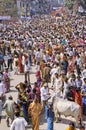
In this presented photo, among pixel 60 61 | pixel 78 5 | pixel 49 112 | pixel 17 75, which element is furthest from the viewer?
pixel 78 5

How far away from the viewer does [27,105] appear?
13578mm

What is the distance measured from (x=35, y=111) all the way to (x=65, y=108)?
0.98 metres

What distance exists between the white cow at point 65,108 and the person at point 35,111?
2.74 ft

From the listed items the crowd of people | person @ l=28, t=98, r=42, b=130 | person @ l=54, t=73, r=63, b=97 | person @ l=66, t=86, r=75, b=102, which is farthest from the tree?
person @ l=28, t=98, r=42, b=130

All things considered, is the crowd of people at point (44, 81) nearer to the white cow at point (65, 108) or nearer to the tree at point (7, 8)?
the white cow at point (65, 108)

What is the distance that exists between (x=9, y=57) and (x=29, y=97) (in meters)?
8.54

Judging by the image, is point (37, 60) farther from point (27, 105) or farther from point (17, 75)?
point (27, 105)

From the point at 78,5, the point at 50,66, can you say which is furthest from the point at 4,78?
the point at 78,5

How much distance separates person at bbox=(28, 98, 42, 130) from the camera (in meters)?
12.8

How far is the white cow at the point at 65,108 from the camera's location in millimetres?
13156

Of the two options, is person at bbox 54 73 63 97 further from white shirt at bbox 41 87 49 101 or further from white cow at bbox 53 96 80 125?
white cow at bbox 53 96 80 125

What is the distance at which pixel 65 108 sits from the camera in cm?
1328

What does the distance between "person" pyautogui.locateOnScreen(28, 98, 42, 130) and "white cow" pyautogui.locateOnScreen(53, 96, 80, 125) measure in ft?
2.74

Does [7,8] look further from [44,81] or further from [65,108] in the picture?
[65,108]
